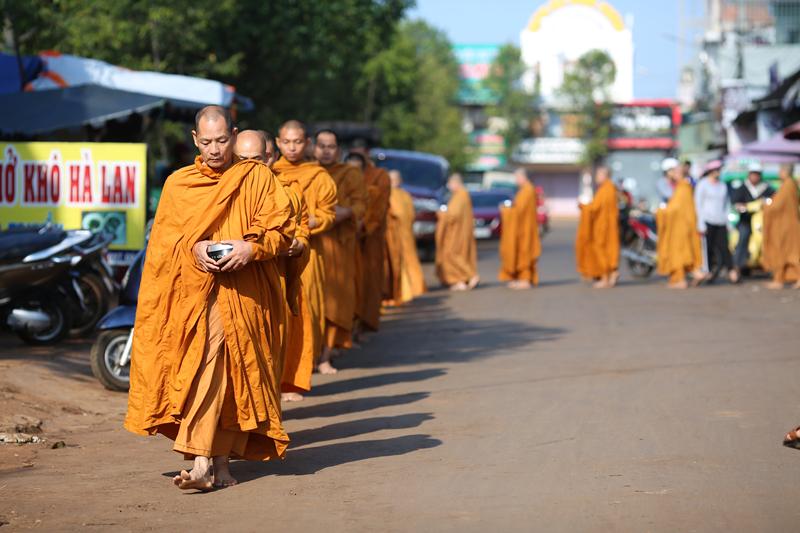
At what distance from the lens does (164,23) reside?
23.7 m

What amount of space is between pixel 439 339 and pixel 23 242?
4155 millimetres

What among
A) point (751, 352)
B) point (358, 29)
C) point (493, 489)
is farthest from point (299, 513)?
point (358, 29)

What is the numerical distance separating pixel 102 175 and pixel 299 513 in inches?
290

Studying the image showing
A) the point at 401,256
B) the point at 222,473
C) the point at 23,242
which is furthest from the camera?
the point at 401,256

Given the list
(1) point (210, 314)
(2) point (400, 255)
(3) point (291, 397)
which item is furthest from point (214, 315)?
(2) point (400, 255)

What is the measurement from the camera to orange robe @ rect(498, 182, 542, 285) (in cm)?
2006

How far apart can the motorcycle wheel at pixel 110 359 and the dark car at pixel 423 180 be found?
16.8 m

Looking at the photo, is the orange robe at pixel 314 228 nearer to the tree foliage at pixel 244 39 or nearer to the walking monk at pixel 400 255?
the walking monk at pixel 400 255

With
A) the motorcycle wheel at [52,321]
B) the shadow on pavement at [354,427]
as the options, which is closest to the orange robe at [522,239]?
the motorcycle wheel at [52,321]

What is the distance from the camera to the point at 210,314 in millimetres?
6277

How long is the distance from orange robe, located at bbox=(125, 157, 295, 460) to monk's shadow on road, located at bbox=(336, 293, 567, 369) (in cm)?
503

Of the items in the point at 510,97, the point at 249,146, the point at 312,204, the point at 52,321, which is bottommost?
the point at 52,321

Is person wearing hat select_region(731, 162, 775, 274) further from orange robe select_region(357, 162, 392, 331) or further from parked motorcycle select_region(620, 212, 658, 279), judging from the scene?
orange robe select_region(357, 162, 392, 331)

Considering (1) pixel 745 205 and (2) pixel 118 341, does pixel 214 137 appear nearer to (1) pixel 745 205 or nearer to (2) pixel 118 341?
(2) pixel 118 341
